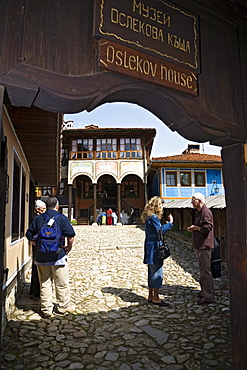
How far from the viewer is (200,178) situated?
23.2 metres

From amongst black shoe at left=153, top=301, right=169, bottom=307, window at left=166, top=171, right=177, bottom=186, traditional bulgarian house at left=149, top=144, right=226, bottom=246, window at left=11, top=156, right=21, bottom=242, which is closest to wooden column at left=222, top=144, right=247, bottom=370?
black shoe at left=153, top=301, right=169, bottom=307

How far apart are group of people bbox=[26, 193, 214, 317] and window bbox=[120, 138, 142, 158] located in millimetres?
21107

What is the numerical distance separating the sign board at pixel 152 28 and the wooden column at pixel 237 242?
0.92 m

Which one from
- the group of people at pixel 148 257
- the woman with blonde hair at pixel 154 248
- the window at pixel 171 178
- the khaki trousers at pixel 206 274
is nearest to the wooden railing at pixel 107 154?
the window at pixel 171 178

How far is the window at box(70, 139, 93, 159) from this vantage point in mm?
25628

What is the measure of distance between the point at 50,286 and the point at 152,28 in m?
3.65

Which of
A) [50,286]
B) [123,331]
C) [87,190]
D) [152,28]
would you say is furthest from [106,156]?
[152,28]

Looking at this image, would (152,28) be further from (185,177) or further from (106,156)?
(106,156)

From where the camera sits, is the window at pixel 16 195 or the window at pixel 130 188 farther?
the window at pixel 130 188

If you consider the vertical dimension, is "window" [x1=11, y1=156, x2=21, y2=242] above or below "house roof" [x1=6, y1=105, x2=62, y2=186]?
below

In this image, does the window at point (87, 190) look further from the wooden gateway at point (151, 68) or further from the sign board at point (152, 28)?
the sign board at point (152, 28)

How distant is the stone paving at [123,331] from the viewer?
2.84 meters

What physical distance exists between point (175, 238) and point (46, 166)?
8075 millimetres

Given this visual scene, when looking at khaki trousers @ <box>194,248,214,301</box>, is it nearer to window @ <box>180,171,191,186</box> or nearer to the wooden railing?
window @ <box>180,171,191,186</box>
